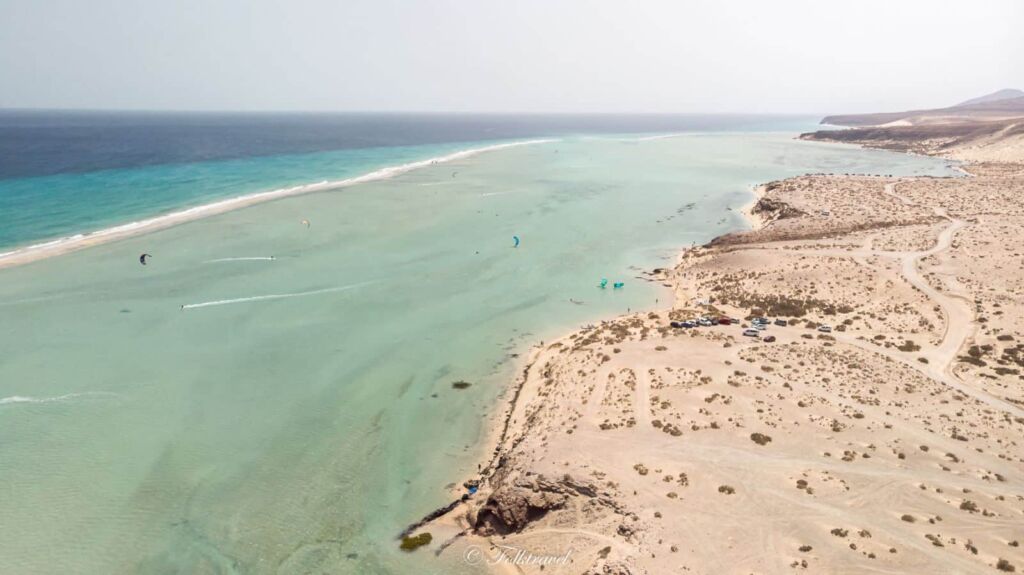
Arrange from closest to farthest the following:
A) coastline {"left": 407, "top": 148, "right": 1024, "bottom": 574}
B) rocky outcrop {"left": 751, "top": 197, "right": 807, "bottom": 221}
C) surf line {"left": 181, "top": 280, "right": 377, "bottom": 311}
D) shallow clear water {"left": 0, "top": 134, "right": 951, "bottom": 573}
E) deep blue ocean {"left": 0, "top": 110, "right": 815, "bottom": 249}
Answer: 1. coastline {"left": 407, "top": 148, "right": 1024, "bottom": 574}
2. shallow clear water {"left": 0, "top": 134, "right": 951, "bottom": 573}
3. surf line {"left": 181, "top": 280, "right": 377, "bottom": 311}
4. deep blue ocean {"left": 0, "top": 110, "right": 815, "bottom": 249}
5. rocky outcrop {"left": 751, "top": 197, "right": 807, "bottom": 221}

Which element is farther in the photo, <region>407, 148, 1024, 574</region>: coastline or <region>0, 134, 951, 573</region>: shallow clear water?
<region>0, 134, 951, 573</region>: shallow clear water

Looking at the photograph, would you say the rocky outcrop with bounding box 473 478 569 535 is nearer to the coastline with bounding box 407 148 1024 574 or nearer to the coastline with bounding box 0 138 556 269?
the coastline with bounding box 407 148 1024 574

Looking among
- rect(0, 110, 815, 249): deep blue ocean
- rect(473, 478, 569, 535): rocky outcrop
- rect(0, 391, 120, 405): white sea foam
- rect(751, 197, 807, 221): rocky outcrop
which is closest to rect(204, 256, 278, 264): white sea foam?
rect(0, 110, 815, 249): deep blue ocean

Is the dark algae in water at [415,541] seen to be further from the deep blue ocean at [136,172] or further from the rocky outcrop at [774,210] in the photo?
the rocky outcrop at [774,210]

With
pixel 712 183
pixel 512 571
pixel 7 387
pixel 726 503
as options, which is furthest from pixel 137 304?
pixel 712 183

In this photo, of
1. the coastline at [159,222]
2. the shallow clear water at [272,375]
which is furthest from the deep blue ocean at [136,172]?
the shallow clear water at [272,375]

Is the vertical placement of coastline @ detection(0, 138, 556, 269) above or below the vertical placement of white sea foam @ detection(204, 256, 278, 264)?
above

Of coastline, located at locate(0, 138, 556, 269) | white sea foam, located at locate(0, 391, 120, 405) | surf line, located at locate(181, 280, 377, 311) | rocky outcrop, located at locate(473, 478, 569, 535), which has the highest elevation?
coastline, located at locate(0, 138, 556, 269)

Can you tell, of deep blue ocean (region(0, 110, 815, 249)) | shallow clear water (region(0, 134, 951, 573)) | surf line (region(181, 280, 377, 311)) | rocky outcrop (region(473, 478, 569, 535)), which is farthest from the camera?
deep blue ocean (region(0, 110, 815, 249))

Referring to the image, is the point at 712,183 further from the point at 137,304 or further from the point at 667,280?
the point at 137,304
